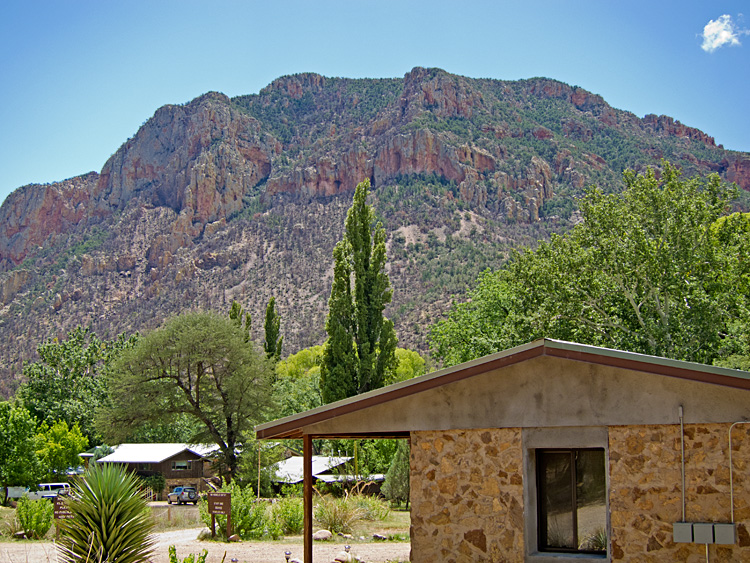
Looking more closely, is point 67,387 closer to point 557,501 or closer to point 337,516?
point 337,516

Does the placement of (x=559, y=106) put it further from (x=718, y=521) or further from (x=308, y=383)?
(x=718, y=521)

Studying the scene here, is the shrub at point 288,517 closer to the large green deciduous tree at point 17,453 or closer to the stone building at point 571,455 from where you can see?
the stone building at point 571,455

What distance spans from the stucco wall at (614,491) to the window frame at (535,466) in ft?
0.20

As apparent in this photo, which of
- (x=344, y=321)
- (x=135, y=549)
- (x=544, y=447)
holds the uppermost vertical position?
(x=344, y=321)

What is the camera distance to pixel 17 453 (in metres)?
35.2

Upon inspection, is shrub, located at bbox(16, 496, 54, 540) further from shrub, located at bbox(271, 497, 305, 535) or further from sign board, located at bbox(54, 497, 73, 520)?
shrub, located at bbox(271, 497, 305, 535)

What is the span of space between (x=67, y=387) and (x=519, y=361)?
51450mm

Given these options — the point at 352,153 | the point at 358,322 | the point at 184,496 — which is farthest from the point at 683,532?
the point at 352,153

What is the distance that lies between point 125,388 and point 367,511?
630 inches

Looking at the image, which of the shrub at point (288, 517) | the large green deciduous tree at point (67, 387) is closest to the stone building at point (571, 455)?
the shrub at point (288, 517)

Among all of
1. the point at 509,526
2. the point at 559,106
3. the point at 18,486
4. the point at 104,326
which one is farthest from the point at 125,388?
the point at 559,106

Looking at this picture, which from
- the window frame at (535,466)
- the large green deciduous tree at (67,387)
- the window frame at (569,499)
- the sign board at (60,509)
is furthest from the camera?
the large green deciduous tree at (67,387)

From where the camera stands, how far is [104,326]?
334 feet

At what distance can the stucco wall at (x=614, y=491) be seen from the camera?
25.6ft
